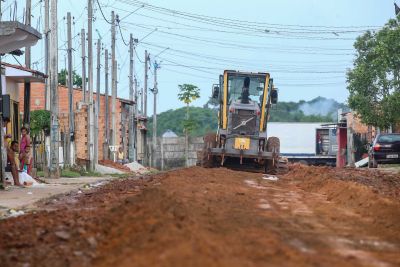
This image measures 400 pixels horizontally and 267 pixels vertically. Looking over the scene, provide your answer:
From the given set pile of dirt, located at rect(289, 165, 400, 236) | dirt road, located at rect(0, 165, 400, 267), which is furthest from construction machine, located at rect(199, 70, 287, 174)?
dirt road, located at rect(0, 165, 400, 267)

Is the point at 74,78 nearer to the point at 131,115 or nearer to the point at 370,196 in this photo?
the point at 131,115

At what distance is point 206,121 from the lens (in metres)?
107

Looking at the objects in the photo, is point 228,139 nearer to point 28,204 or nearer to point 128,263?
point 28,204

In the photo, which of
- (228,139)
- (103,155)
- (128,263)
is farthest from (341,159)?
(128,263)

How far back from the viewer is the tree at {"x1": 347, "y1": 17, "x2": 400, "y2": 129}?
123 ft

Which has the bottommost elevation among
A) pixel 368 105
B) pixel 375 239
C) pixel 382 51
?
pixel 375 239

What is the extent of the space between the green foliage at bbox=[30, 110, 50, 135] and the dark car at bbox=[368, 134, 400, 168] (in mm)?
14953

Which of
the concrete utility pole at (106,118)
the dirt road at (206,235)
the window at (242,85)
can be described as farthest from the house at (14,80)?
the concrete utility pole at (106,118)

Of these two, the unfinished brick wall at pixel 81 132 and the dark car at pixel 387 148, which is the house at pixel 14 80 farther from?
the unfinished brick wall at pixel 81 132

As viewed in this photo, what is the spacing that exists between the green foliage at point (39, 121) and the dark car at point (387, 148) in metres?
15.0

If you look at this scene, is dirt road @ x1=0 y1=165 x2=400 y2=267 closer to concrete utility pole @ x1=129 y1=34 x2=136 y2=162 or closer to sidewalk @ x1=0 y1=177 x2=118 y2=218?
sidewalk @ x1=0 y1=177 x2=118 y2=218

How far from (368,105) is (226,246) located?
1351 inches

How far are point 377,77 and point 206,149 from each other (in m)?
16.3

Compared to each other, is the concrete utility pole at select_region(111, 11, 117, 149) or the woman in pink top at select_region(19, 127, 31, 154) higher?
the concrete utility pole at select_region(111, 11, 117, 149)
